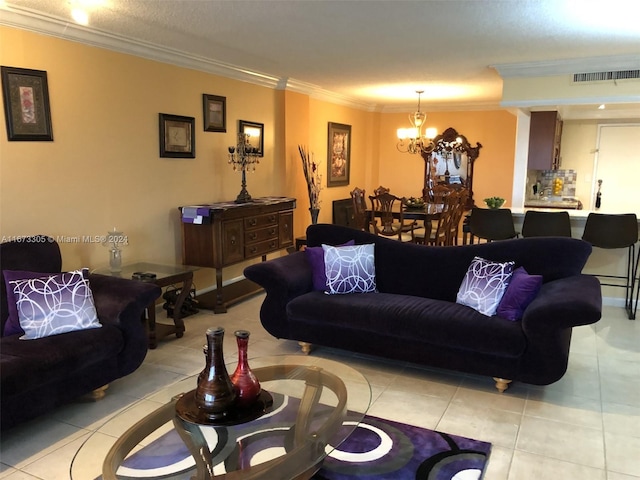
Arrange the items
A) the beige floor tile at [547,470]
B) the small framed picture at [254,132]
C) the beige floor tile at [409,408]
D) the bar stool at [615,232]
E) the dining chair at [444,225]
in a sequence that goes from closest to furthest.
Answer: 1. the beige floor tile at [547,470]
2. the beige floor tile at [409,408]
3. the bar stool at [615,232]
4. the small framed picture at [254,132]
5. the dining chair at [444,225]

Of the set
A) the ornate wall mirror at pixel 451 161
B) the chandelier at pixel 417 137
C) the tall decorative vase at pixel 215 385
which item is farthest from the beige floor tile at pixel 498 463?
the ornate wall mirror at pixel 451 161

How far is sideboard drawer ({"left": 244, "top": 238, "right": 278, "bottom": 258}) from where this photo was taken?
4.93m

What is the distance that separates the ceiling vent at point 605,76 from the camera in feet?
14.9

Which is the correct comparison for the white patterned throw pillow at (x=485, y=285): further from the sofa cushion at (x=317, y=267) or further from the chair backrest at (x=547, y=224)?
the chair backrest at (x=547, y=224)

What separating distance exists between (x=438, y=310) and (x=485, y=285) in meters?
0.35

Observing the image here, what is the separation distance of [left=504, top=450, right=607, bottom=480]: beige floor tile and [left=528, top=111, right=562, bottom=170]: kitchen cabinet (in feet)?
15.8

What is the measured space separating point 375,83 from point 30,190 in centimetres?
412

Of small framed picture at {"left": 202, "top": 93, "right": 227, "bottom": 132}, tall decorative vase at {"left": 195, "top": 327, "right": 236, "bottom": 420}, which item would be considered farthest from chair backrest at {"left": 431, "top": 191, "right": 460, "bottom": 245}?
tall decorative vase at {"left": 195, "top": 327, "right": 236, "bottom": 420}

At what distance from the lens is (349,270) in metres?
3.63

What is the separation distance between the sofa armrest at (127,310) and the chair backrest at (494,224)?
3264 millimetres

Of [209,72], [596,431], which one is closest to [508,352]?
[596,431]

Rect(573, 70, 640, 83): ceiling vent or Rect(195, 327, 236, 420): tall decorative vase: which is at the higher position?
Rect(573, 70, 640, 83): ceiling vent

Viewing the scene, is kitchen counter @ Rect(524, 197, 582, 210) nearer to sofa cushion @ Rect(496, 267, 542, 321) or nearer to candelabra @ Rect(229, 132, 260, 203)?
candelabra @ Rect(229, 132, 260, 203)

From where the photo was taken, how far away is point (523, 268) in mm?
3266
